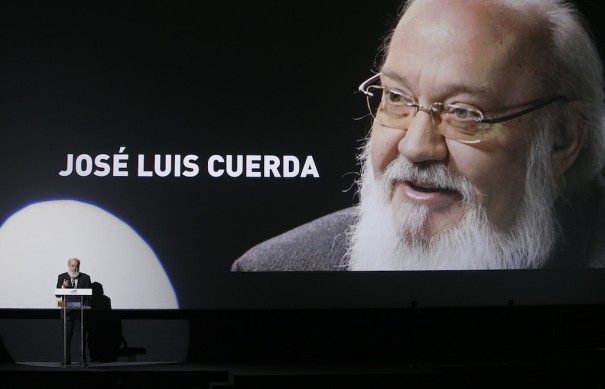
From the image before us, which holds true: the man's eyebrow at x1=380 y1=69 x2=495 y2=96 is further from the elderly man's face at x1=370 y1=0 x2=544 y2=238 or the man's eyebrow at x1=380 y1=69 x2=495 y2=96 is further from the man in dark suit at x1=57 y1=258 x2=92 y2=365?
the man in dark suit at x1=57 y1=258 x2=92 y2=365

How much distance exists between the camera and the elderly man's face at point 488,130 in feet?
28.7

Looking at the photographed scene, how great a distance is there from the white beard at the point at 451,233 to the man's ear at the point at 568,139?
16 centimetres

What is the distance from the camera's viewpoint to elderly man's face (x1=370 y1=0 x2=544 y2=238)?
28.7 ft

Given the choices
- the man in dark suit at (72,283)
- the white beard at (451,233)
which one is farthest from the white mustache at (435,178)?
the man in dark suit at (72,283)

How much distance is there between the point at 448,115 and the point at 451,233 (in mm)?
1097

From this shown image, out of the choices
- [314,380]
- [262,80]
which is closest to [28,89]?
[262,80]

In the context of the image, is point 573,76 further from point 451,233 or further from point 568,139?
point 451,233

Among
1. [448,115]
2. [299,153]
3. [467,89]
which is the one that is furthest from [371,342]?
[467,89]

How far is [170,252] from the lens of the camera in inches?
348

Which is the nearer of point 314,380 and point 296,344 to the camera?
point 314,380

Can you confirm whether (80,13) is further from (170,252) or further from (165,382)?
(165,382)

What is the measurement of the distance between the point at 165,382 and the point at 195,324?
134 cm

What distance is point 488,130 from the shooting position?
8.77 m

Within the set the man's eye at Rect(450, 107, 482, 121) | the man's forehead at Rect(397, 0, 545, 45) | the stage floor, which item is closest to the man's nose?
the man's eye at Rect(450, 107, 482, 121)
